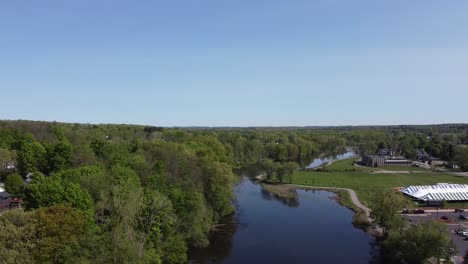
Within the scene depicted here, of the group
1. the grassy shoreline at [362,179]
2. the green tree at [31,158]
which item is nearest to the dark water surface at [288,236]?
the grassy shoreline at [362,179]

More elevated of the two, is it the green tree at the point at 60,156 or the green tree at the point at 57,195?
the green tree at the point at 60,156

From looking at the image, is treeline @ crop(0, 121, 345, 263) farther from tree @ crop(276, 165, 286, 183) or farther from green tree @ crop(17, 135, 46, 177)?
tree @ crop(276, 165, 286, 183)

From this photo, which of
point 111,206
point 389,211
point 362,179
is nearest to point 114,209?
point 111,206

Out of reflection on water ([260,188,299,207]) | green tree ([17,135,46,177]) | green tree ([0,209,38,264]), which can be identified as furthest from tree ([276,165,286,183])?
green tree ([0,209,38,264])

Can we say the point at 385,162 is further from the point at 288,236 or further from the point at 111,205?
the point at 111,205

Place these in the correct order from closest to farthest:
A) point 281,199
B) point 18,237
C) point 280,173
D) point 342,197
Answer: point 18,237 → point 281,199 → point 342,197 → point 280,173

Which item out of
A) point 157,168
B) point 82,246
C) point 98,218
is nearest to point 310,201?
point 157,168

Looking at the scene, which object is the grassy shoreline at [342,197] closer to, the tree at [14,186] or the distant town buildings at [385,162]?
the tree at [14,186]
